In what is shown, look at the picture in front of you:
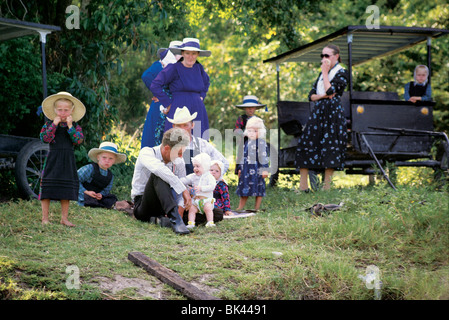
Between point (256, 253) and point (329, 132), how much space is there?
180 inches

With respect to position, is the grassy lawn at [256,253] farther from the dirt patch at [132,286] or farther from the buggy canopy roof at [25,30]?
the buggy canopy roof at [25,30]

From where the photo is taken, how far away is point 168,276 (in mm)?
4566

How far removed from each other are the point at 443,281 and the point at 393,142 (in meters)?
6.17

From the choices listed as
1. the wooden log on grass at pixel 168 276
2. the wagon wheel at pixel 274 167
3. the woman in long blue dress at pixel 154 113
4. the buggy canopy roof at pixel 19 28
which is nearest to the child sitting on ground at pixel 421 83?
the wagon wheel at pixel 274 167

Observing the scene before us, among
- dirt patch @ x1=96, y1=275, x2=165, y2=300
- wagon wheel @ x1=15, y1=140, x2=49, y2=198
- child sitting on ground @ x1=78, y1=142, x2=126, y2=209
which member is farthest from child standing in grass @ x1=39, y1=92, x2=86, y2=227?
dirt patch @ x1=96, y1=275, x2=165, y2=300

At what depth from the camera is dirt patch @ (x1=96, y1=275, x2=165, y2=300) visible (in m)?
4.33

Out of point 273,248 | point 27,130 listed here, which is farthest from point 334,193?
point 27,130

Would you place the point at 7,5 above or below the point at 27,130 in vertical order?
above

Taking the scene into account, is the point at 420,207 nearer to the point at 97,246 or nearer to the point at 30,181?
the point at 97,246

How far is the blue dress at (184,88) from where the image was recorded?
8.66 meters

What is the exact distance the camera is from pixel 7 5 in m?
10.0

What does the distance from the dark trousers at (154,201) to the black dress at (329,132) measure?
11.1ft

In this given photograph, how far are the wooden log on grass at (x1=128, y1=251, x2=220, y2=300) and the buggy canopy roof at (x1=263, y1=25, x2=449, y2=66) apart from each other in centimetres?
587

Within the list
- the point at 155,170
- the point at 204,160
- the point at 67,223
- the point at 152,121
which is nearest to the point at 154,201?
the point at 155,170
